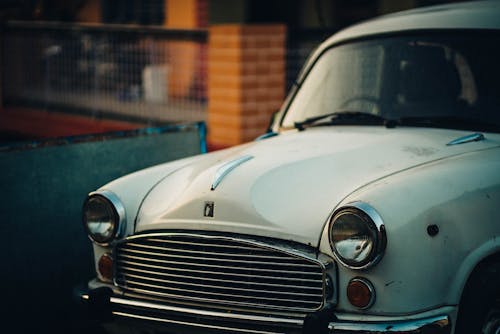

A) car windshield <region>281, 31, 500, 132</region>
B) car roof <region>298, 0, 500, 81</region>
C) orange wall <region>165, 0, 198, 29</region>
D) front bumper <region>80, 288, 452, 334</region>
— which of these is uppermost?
orange wall <region>165, 0, 198, 29</region>

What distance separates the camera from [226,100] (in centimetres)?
1054

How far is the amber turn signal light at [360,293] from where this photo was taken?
3.73 m

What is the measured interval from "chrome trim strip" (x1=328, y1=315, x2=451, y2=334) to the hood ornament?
2.94 ft

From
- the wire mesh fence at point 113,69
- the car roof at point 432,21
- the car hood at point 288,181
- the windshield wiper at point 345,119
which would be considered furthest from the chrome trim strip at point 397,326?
the wire mesh fence at point 113,69

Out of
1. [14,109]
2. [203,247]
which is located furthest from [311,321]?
[14,109]

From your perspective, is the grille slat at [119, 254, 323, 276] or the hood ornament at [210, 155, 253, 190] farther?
the hood ornament at [210, 155, 253, 190]

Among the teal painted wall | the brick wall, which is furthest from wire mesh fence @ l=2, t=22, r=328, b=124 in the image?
the teal painted wall

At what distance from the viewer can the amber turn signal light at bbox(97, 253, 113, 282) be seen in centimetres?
A: 448

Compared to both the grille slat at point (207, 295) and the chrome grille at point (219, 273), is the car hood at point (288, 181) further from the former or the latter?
the grille slat at point (207, 295)

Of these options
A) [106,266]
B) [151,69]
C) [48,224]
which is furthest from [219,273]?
[151,69]

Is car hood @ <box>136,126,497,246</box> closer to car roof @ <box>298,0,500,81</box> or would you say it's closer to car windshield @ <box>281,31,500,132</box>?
→ car windshield @ <box>281,31,500,132</box>

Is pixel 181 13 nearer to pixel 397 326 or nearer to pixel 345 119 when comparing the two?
pixel 345 119

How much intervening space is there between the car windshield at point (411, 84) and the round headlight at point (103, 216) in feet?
4.12

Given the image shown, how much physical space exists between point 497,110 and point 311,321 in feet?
5.22
